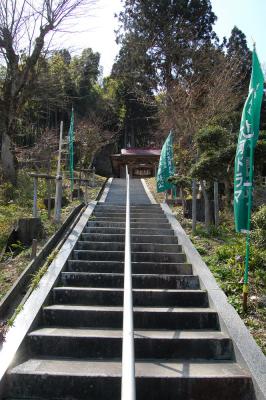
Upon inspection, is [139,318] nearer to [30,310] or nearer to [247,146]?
[30,310]

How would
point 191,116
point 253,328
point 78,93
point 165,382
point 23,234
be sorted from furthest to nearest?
point 78,93
point 191,116
point 23,234
point 253,328
point 165,382

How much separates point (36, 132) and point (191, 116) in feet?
47.7

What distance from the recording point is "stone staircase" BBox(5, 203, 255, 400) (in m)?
3.62

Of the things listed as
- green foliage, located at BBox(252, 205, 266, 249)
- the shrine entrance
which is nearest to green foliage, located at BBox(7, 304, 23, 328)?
green foliage, located at BBox(252, 205, 266, 249)

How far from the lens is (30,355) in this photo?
13.6 ft

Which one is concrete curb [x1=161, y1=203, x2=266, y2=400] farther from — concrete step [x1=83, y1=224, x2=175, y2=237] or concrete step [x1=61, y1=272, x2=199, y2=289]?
concrete step [x1=83, y1=224, x2=175, y2=237]

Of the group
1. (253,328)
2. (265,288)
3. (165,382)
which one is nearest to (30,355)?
(165,382)

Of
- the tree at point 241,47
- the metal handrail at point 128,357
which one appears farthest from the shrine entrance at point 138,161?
the metal handrail at point 128,357

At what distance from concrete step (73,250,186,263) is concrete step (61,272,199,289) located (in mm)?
908

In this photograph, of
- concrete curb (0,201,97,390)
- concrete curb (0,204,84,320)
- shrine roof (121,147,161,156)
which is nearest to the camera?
concrete curb (0,201,97,390)

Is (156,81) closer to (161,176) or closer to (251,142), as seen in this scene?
(161,176)

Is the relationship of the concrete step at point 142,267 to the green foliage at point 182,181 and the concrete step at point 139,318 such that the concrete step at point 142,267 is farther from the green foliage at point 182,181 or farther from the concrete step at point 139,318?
the green foliage at point 182,181

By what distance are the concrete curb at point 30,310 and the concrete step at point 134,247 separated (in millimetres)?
202

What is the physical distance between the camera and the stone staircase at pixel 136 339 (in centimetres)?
362
